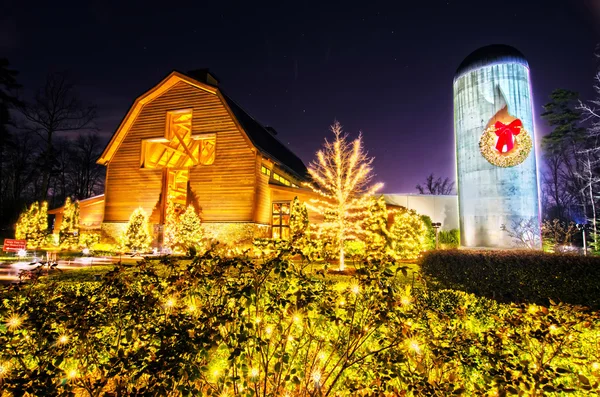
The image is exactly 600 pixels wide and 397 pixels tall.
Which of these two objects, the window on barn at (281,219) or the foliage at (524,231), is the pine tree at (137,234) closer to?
the window on barn at (281,219)

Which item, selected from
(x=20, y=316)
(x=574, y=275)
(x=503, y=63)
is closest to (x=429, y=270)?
(x=574, y=275)

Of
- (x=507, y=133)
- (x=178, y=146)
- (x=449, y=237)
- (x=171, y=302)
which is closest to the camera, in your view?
(x=171, y=302)

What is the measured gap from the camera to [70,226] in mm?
23219

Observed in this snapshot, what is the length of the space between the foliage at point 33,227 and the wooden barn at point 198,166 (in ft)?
16.6

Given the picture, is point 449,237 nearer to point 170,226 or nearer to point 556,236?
point 556,236

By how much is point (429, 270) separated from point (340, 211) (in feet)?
23.2

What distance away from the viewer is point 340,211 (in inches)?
619

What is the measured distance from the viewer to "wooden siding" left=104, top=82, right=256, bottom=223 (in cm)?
1983

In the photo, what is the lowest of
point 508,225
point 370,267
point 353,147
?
point 370,267

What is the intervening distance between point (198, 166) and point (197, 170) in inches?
9.9

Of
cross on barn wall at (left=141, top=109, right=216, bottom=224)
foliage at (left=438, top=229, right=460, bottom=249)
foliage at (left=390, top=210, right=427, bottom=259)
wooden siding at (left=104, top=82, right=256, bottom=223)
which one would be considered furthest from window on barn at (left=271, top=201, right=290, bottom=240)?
foliage at (left=438, top=229, right=460, bottom=249)

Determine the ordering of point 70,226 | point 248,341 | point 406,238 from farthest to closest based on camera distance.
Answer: point 70,226, point 406,238, point 248,341

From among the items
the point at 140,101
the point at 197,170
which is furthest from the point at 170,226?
the point at 140,101

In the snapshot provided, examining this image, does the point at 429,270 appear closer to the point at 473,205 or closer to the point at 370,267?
the point at 370,267
